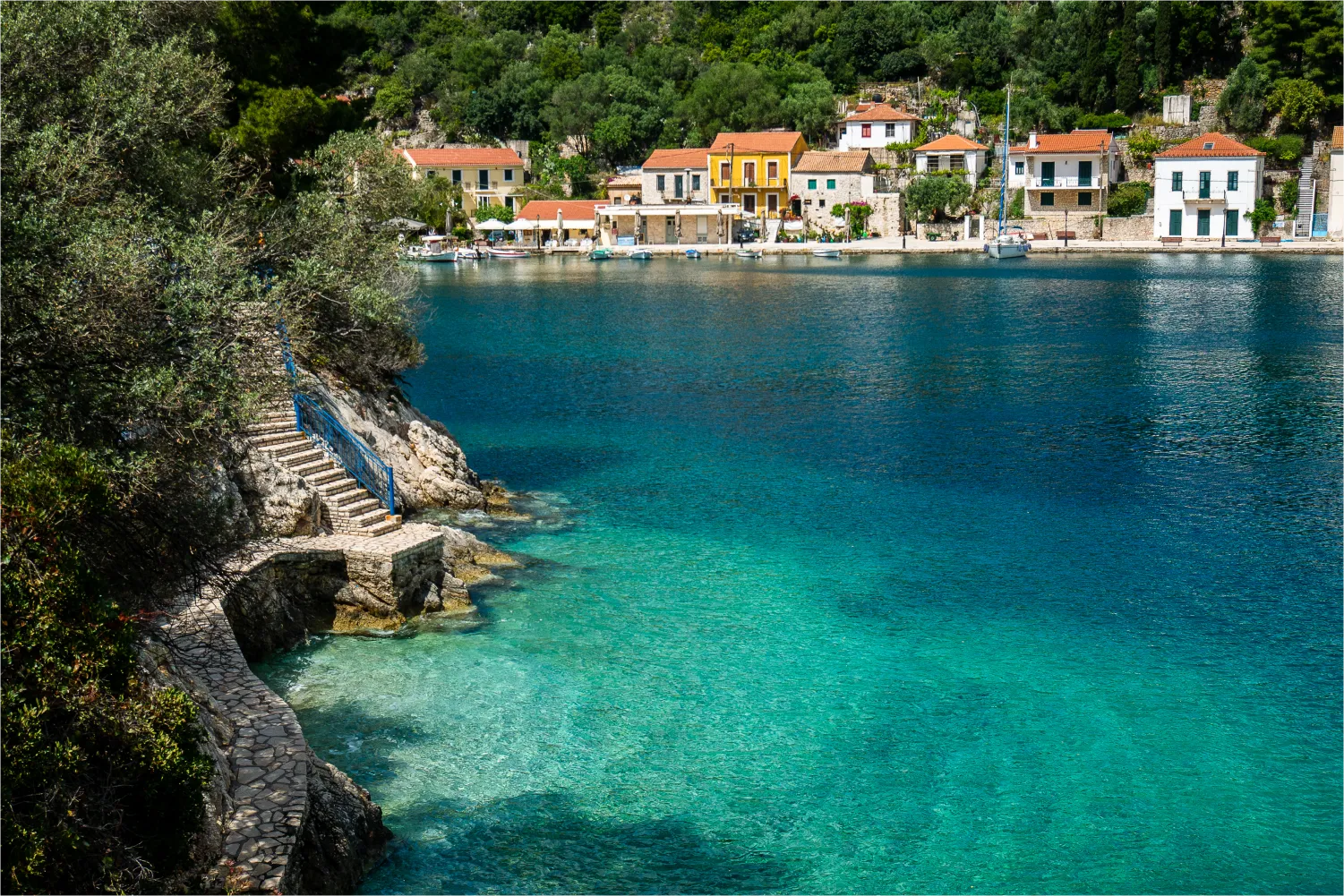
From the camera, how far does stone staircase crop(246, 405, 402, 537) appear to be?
1944 cm

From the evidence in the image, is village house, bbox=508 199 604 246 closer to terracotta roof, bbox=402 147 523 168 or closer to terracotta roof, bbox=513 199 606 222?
terracotta roof, bbox=513 199 606 222

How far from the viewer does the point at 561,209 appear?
10481 centimetres

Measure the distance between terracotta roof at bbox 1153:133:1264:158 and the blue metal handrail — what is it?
81.6m

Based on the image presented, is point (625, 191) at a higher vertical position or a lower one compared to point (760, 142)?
lower

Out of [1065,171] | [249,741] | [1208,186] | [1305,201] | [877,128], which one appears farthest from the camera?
[877,128]

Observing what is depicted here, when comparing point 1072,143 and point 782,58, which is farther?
point 782,58

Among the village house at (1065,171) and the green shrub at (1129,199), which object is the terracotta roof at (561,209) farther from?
the green shrub at (1129,199)

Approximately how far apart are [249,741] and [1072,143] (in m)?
91.3

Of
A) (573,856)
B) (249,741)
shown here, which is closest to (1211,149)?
(573,856)

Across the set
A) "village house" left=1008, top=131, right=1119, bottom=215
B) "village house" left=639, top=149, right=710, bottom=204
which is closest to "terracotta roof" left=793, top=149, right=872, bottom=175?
"village house" left=639, top=149, right=710, bottom=204

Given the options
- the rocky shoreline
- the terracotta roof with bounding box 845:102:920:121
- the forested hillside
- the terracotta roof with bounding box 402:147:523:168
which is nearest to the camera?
the rocky shoreline

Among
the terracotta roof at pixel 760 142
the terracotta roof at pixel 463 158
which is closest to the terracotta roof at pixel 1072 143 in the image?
the terracotta roof at pixel 760 142

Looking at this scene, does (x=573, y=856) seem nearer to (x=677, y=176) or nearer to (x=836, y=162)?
(x=836, y=162)

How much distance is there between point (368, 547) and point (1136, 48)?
9819cm
